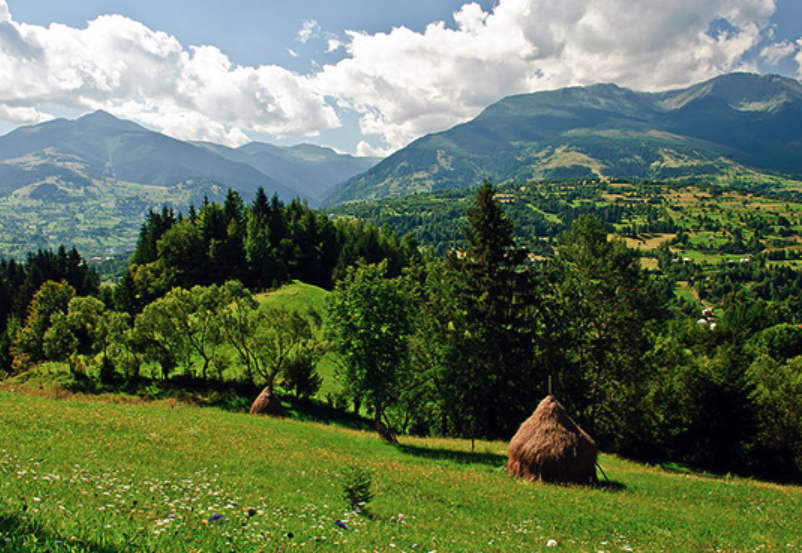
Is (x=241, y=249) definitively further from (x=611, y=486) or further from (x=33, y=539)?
(x=33, y=539)

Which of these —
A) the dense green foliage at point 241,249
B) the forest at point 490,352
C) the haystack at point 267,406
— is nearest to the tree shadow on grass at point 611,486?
the forest at point 490,352

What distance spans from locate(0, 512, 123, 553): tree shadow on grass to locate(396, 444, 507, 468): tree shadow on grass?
22.0 metres

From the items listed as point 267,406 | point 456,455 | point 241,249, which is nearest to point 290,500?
point 456,455

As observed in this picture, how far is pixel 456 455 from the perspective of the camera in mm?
28031

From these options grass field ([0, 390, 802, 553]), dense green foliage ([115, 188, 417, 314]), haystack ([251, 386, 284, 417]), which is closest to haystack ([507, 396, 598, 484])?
grass field ([0, 390, 802, 553])

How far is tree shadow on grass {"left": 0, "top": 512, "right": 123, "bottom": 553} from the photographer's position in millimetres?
5527

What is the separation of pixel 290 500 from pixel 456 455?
17.7 meters

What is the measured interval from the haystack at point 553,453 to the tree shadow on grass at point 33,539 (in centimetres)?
1994

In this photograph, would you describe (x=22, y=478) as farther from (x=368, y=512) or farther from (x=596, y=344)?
(x=596, y=344)

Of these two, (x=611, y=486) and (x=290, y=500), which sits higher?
(x=290, y=500)

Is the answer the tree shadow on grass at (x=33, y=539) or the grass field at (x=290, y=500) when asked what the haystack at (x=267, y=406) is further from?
the tree shadow on grass at (x=33, y=539)

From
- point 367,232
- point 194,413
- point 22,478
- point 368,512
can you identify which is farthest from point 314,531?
point 367,232

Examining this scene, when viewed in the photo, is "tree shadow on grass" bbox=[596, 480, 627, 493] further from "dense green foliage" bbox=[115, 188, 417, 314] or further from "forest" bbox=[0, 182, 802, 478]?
"dense green foliage" bbox=[115, 188, 417, 314]

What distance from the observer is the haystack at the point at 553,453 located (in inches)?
858
